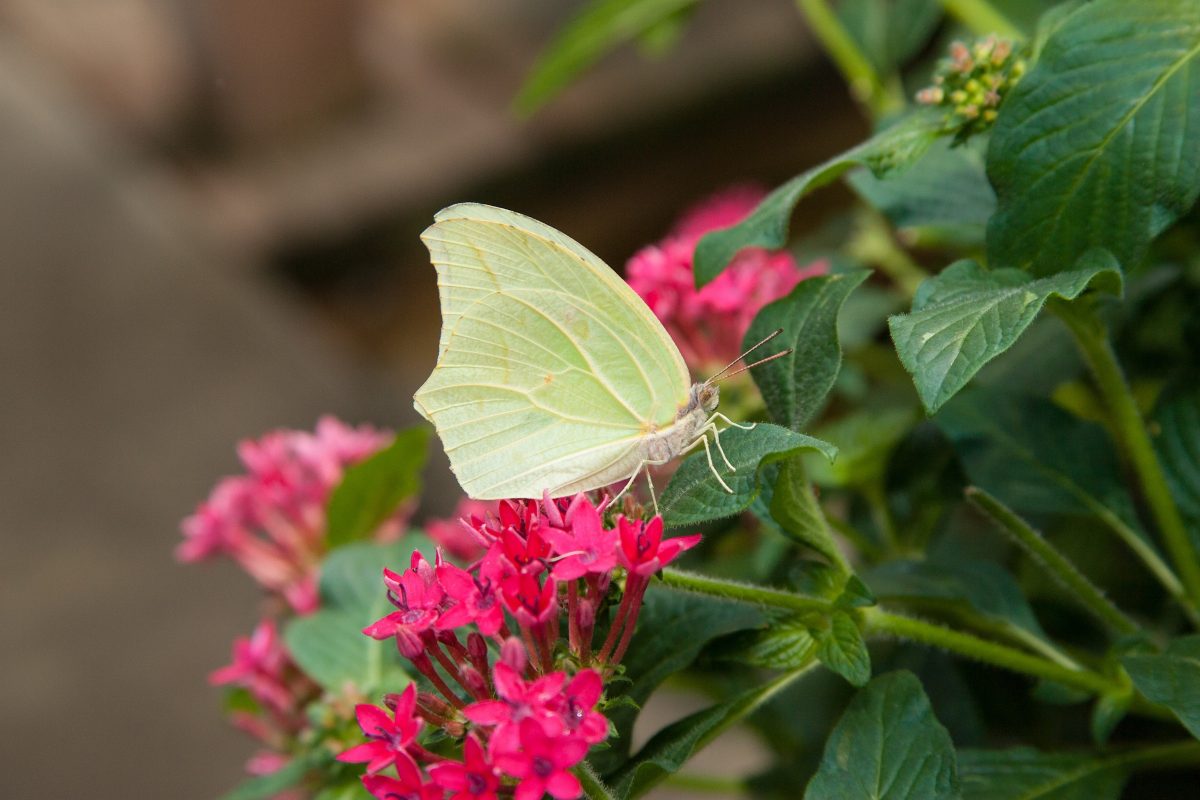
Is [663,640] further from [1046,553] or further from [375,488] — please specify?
[375,488]

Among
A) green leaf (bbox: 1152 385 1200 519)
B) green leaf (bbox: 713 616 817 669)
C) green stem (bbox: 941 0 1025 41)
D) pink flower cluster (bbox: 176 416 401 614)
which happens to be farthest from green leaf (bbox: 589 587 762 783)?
green stem (bbox: 941 0 1025 41)

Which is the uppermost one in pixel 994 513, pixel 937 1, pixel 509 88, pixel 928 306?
pixel 509 88

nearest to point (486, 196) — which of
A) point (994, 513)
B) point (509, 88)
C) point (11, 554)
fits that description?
point (509, 88)

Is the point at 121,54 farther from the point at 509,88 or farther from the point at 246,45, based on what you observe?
the point at 509,88

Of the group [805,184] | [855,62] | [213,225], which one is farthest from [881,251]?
[213,225]

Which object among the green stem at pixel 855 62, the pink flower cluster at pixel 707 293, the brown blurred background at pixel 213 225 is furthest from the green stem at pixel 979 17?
the brown blurred background at pixel 213 225

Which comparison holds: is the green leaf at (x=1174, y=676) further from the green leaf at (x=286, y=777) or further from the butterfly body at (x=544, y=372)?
the green leaf at (x=286, y=777)
